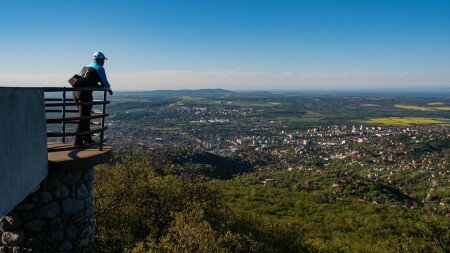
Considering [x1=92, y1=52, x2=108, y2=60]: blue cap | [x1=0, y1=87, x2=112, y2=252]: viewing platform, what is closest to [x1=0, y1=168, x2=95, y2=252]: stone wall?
[x1=0, y1=87, x2=112, y2=252]: viewing platform

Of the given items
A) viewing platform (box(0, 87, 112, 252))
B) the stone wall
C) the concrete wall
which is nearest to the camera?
the concrete wall

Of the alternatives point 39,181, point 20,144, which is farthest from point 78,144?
point 20,144

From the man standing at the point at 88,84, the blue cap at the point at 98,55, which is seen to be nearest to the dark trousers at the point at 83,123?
the man standing at the point at 88,84

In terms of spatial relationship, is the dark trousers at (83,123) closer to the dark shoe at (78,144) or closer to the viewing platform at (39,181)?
the dark shoe at (78,144)

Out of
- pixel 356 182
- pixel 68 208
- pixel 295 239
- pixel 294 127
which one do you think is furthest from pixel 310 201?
pixel 294 127

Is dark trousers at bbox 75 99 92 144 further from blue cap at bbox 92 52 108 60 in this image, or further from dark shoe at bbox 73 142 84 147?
blue cap at bbox 92 52 108 60

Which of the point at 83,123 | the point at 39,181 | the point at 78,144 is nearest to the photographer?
the point at 39,181

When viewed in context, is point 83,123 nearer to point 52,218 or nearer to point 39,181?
point 52,218
